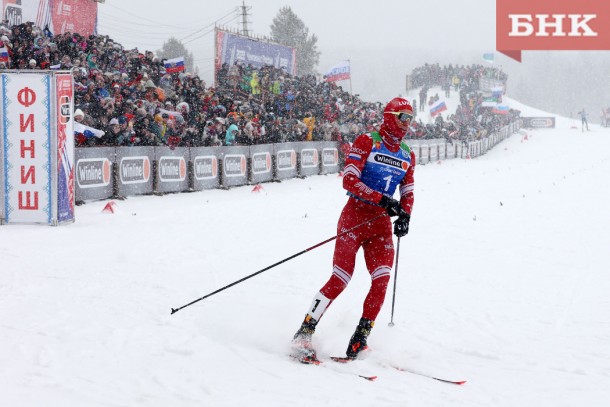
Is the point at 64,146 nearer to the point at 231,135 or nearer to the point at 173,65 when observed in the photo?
the point at 231,135

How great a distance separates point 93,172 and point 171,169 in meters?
2.93

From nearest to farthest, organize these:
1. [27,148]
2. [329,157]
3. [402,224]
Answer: [402,224], [27,148], [329,157]

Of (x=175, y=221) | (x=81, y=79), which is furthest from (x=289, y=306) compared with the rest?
(x=81, y=79)

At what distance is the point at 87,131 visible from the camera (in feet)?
50.3

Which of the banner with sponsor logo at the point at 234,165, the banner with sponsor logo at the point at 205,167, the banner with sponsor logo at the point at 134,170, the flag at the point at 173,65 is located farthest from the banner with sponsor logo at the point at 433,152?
the banner with sponsor logo at the point at 134,170

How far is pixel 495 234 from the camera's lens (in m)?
13.0

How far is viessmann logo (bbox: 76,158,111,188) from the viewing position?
1522 centimetres

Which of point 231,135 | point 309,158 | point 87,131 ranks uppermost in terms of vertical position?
point 231,135

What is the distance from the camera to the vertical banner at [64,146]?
479 inches

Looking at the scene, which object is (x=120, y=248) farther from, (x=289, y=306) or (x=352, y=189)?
(x=352, y=189)

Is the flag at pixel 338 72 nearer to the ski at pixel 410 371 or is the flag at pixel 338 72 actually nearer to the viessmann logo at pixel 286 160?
the viessmann logo at pixel 286 160

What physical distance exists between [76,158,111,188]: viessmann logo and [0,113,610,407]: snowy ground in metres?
0.90

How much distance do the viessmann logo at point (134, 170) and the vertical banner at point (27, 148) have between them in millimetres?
4356

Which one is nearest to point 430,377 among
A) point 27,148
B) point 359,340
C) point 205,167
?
point 359,340
